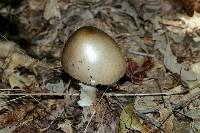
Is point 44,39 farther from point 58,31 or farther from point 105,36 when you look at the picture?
point 105,36

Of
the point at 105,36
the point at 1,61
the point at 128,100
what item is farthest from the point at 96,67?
the point at 1,61

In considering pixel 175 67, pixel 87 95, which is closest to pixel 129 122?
pixel 87 95

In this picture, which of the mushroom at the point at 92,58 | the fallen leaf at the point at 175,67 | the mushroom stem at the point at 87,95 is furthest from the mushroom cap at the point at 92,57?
the fallen leaf at the point at 175,67

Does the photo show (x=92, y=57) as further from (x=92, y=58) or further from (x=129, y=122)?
(x=129, y=122)

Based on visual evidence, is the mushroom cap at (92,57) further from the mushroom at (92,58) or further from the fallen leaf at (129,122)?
the fallen leaf at (129,122)

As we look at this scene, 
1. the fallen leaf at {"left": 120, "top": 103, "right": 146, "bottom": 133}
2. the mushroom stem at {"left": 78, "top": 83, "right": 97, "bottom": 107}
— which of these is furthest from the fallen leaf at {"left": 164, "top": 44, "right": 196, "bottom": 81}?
the mushroom stem at {"left": 78, "top": 83, "right": 97, "bottom": 107}

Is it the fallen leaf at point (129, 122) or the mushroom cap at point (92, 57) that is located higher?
the mushroom cap at point (92, 57)
